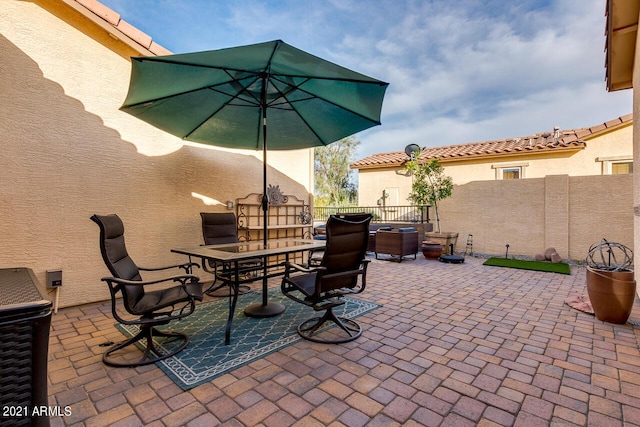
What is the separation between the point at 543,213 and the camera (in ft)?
24.2

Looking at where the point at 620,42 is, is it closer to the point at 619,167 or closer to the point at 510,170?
the point at 510,170

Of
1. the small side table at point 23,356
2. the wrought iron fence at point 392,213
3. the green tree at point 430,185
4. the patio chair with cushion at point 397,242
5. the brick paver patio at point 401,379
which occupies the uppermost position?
the green tree at point 430,185

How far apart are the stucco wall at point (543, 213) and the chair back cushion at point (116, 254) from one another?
8224 mm

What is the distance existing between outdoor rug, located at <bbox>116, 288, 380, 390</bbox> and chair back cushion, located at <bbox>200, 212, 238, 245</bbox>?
99 cm

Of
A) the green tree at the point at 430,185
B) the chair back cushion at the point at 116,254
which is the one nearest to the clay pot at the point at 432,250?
the green tree at the point at 430,185

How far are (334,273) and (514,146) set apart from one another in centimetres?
1110

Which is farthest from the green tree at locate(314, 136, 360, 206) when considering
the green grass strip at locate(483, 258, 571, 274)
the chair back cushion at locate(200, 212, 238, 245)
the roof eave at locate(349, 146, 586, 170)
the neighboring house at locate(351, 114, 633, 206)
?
the chair back cushion at locate(200, 212, 238, 245)

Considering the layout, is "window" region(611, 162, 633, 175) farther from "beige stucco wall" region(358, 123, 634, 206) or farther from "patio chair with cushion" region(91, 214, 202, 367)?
"patio chair with cushion" region(91, 214, 202, 367)

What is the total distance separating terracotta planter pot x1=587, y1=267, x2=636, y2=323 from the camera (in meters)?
3.22

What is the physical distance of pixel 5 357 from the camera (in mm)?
855

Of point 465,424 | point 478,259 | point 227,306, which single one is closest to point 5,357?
point 465,424

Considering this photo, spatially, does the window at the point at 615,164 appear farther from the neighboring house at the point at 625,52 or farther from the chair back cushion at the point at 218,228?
the chair back cushion at the point at 218,228

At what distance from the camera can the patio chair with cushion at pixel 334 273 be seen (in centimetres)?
271

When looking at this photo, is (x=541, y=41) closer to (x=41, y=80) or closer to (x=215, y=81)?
(x=215, y=81)
